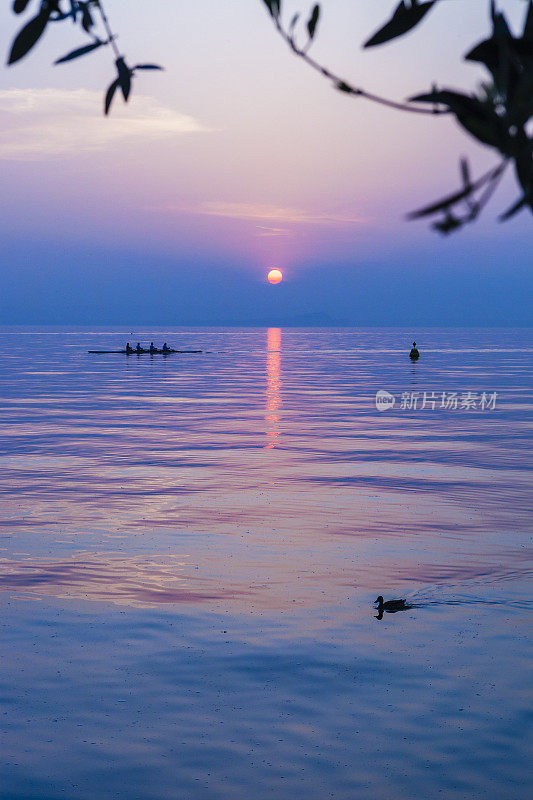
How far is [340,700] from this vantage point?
449 inches

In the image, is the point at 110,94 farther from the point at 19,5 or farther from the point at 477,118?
the point at 477,118

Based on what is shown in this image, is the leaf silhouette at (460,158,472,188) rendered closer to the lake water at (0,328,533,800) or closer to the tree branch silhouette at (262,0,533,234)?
the tree branch silhouette at (262,0,533,234)

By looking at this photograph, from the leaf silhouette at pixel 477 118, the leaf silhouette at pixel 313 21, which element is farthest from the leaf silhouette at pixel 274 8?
the leaf silhouette at pixel 477 118

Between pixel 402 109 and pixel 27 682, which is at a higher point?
pixel 402 109

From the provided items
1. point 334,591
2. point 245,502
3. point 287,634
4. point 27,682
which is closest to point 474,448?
point 245,502

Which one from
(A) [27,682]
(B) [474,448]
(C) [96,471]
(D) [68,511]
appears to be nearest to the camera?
(A) [27,682]

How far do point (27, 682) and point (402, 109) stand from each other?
1130cm

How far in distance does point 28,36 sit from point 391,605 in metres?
13.1

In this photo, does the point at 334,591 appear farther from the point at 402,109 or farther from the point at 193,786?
the point at 402,109

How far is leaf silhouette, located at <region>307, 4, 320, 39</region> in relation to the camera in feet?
7.57

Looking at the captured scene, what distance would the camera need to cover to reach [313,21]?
2.33m

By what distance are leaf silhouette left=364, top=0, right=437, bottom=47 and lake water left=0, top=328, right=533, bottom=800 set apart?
29.0 ft

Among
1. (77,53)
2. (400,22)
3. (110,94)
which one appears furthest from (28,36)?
(400,22)

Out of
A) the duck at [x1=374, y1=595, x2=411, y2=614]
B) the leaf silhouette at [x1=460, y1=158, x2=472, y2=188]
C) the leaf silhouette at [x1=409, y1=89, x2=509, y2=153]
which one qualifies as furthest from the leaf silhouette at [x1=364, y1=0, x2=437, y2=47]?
the duck at [x1=374, y1=595, x2=411, y2=614]
